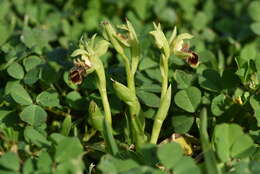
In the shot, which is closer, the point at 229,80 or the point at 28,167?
the point at 28,167

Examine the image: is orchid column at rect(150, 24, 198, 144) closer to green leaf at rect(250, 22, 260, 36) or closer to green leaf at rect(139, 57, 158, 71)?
green leaf at rect(139, 57, 158, 71)

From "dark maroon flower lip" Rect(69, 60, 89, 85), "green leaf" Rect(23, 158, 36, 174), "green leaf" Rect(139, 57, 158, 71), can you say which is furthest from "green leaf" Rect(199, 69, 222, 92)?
"green leaf" Rect(23, 158, 36, 174)

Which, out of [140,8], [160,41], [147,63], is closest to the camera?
[160,41]

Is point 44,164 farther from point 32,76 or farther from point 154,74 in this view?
point 154,74

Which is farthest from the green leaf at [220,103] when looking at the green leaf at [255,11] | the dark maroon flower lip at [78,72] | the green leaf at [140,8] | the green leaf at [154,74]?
the green leaf at [140,8]

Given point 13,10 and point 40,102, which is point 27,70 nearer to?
point 40,102

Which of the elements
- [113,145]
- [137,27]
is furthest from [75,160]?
[137,27]

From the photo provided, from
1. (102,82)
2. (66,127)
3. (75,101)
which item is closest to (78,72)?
(102,82)
